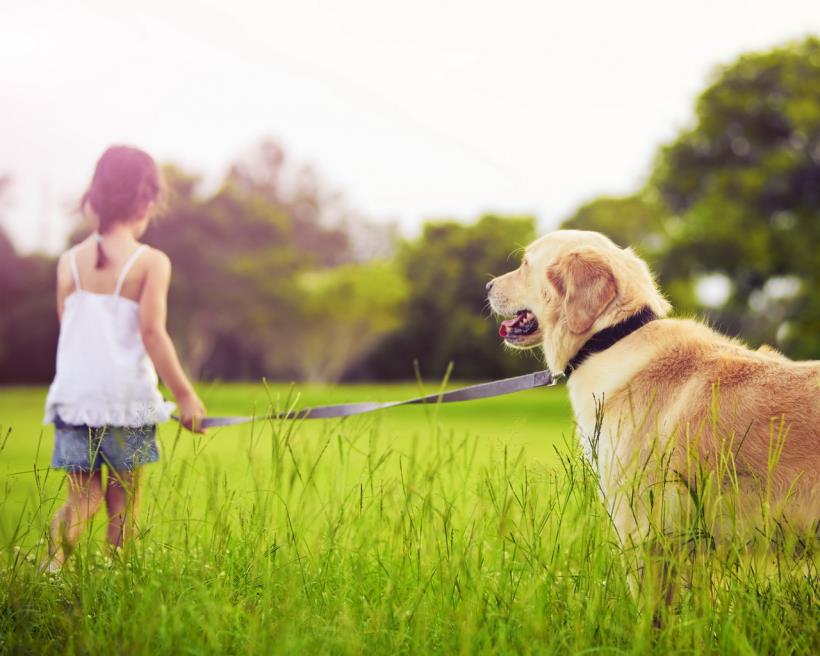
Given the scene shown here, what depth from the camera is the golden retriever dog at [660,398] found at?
2.98m

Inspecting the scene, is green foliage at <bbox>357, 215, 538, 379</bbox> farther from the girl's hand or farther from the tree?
the girl's hand

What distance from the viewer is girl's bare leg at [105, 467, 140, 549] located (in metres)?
3.16

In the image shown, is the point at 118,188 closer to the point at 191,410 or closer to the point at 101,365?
the point at 101,365

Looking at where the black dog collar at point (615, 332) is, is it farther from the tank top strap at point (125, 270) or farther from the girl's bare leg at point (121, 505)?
the tank top strap at point (125, 270)

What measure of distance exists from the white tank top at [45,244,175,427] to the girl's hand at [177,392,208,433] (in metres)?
0.15

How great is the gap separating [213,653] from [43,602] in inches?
32.4

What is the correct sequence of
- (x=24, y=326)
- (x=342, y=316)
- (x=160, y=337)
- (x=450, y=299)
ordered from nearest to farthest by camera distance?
(x=160, y=337), (x=24, y=326), (x=342, y=316), (x=450, y=299)

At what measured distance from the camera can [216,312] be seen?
1513 inches

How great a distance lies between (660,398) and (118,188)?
3.01m

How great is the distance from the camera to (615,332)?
3.54 metres

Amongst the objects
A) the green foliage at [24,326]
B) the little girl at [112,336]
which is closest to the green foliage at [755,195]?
the little girl at [112,336]

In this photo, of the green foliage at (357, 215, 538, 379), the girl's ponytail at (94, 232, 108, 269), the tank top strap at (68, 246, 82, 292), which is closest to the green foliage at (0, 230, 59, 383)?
the green foliage at (357, 215, 538, 379)

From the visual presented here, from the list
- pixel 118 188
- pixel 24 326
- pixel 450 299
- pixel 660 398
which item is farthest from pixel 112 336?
pixel 450 299

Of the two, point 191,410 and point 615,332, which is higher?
point 615,332
